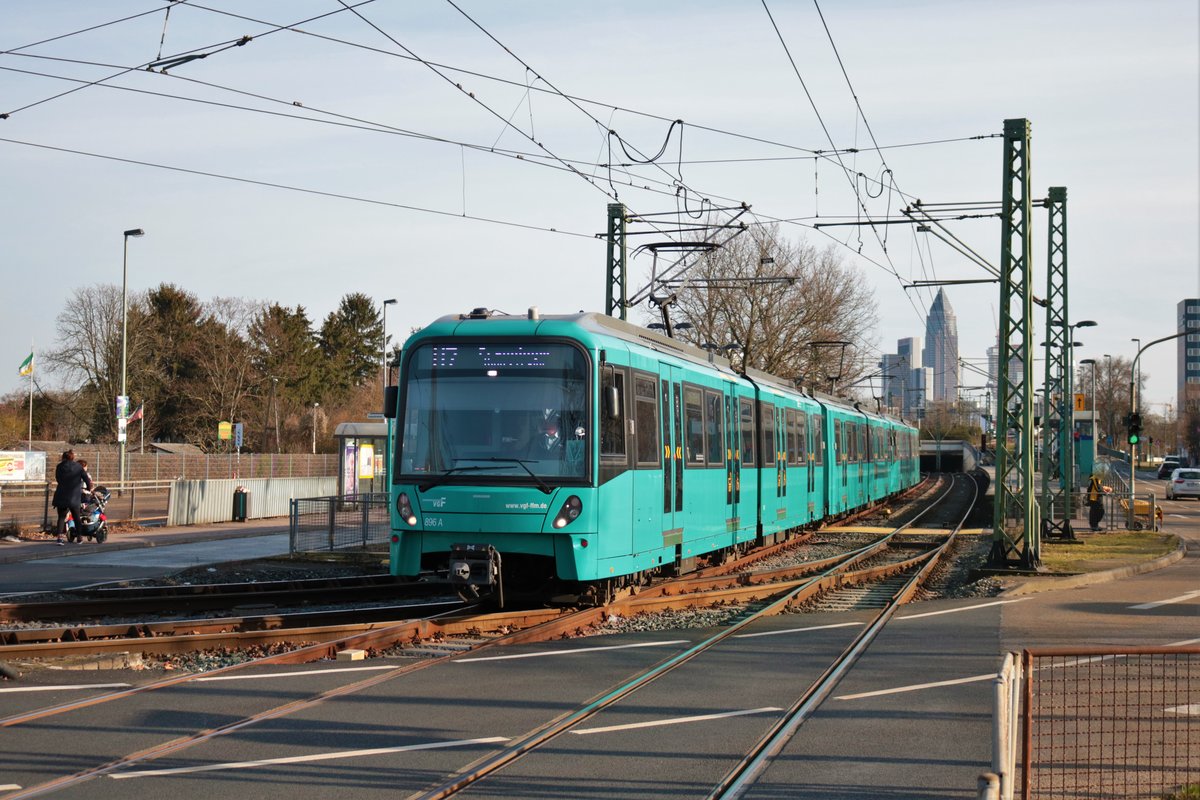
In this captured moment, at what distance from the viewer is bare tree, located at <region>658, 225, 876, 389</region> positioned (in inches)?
2013

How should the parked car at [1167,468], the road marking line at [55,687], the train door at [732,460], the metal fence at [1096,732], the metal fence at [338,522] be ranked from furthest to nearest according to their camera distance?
the parked car at [1167,468]
the metal fence at [338,522]
the train door at [732,460]
the road marking line at [55,687]
the metal fence at [1096,732]

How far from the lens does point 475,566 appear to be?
1364 centimetres

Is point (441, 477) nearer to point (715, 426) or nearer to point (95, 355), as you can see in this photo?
point (715, 426)

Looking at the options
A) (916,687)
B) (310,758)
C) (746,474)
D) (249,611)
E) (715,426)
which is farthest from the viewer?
(746,474)

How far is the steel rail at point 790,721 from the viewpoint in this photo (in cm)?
727

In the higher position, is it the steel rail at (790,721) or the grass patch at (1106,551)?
the grass patch at (1106,551)

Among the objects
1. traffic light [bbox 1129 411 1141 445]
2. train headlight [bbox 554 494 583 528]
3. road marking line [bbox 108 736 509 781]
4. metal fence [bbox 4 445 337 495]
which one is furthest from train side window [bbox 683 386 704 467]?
metal fence [bbox 4 445 337 495]

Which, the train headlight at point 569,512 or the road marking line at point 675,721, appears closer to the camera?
the road marking line at point 675,721

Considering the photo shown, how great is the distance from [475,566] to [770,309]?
39212mm

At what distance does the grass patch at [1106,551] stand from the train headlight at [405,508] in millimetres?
10925

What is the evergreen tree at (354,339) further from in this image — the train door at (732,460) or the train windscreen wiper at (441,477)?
the train windscreen wiper at (441,477)

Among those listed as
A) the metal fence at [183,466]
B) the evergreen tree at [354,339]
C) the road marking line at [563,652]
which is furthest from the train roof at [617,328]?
the evergreen tree at [354,339]

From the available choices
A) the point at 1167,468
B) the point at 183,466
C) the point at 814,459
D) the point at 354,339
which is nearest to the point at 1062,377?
the point at 814,459

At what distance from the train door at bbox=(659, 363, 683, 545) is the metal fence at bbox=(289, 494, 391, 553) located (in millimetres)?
8575
